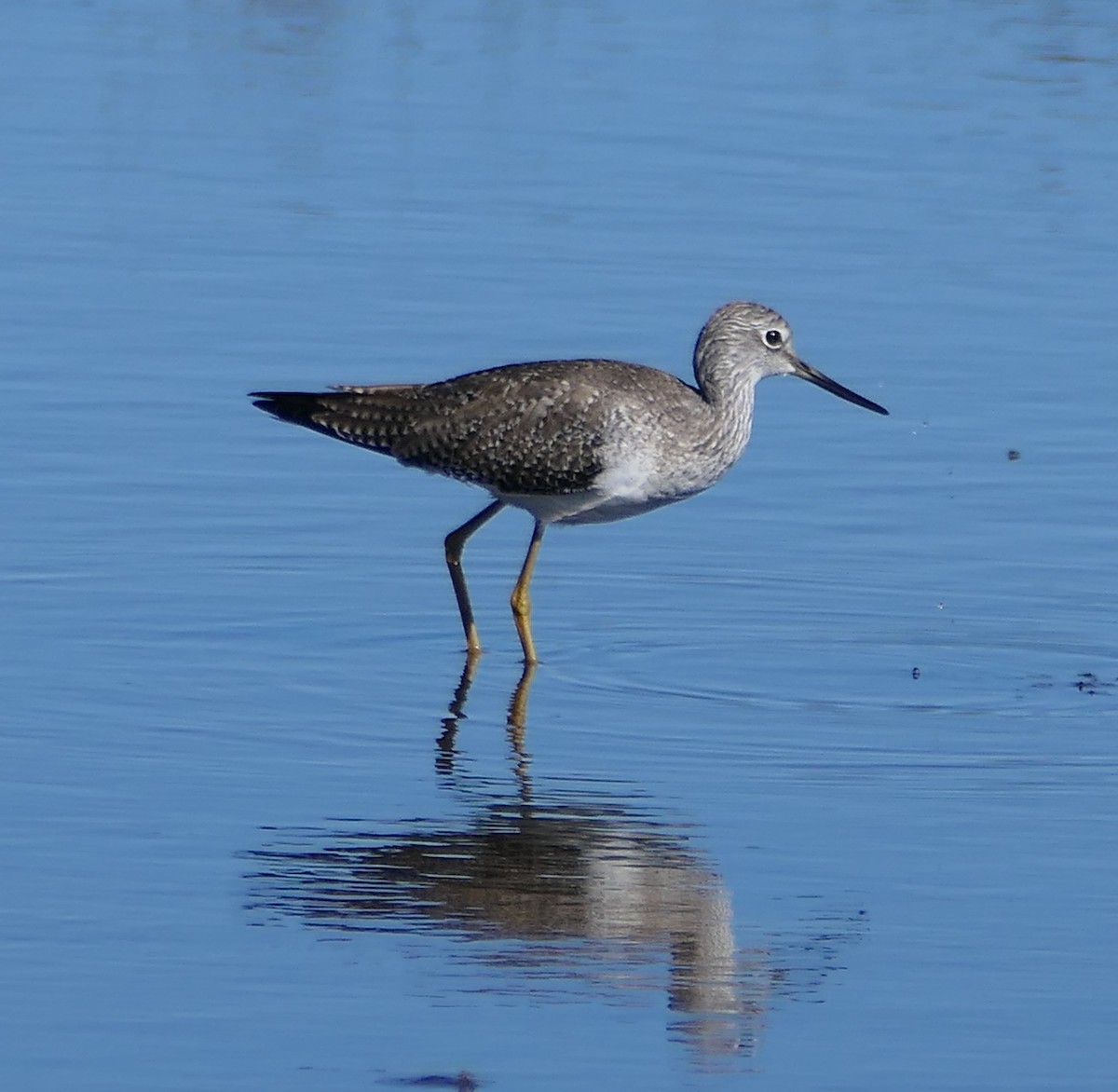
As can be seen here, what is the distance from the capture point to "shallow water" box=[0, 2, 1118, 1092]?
6574mm

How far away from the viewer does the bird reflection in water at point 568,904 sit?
6645 mm

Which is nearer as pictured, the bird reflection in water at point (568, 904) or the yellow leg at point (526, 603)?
the bird reflection in water at point (568, 904)

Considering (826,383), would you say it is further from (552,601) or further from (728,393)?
(552,601)

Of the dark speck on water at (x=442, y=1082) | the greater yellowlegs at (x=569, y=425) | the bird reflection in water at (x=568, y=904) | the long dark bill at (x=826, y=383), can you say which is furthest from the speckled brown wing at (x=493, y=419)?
the dark speck on water at (x=442, y=1082)

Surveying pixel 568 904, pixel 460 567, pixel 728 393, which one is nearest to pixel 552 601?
pixel 460 567

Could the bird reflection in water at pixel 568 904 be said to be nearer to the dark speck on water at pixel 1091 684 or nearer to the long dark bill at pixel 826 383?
the dark speck on water at pixel 1091 684

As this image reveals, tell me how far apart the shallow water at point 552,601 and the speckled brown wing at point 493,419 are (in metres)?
0.45

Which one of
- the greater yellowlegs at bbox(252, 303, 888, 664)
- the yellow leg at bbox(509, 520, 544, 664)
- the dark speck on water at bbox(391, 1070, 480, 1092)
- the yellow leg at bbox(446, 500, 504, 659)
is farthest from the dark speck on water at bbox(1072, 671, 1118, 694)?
the dark speck on water at bbox(391, 1070, 480, 1092)

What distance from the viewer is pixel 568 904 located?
721 cm

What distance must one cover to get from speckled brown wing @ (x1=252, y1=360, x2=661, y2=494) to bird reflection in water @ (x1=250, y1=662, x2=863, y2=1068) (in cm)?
235

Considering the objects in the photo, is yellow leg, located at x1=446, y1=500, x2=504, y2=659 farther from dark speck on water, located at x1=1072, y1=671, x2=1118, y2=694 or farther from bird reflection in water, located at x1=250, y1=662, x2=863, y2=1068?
dark speck on water, located at x1=1072, y1=671, x2=1118, y2=694

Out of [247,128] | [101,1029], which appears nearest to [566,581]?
[101,1029]

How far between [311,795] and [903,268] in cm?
757

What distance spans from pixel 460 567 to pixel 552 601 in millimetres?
407
